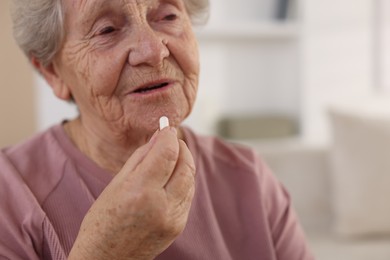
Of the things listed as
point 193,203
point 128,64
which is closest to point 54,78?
point 128,64

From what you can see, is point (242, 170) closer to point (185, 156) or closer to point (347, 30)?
point (185, 156)

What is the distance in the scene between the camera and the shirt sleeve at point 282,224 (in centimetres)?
125

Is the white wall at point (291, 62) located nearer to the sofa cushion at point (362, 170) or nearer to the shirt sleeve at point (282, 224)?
the sofa cushion at point (362, 170)

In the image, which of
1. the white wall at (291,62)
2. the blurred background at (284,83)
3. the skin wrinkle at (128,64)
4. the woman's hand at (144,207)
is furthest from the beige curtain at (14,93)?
the woman's hand at (144,207)

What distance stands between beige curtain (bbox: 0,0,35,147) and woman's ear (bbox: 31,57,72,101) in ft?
3.12

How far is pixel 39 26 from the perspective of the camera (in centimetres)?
112

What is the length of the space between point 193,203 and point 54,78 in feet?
1.35


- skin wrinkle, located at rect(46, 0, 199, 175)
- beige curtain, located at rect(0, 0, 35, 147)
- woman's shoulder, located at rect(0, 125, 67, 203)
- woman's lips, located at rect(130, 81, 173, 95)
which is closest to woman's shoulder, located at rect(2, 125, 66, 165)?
woman's shoulder, located at rect(0, 125, 67, 203)

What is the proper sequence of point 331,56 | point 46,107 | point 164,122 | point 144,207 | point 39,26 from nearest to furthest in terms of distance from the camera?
point 144,207 → point 164,122 → point 39,26 → point 46,107 → point 331,56

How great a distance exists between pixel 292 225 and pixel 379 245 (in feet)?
2.79

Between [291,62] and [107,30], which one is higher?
[107,30]

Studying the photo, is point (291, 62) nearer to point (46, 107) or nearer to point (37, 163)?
point (46, 107)

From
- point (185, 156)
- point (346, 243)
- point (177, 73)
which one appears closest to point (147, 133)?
point (177, 73)

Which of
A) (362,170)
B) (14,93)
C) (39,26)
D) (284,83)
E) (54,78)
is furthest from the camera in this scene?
(284,83)
